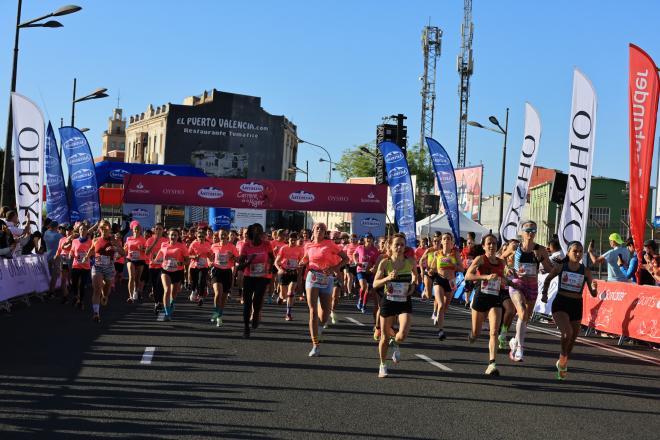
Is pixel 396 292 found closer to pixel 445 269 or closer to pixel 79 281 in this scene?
pixel 445 269

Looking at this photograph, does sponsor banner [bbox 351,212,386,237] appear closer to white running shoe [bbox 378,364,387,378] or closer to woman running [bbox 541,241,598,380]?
woman running [bbox 541,241,598,380]

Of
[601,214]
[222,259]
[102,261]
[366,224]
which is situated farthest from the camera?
[601,214]

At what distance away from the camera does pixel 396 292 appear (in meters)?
11.1

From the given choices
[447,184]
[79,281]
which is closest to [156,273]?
[79,281]

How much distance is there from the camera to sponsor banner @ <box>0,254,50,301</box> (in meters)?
18.3

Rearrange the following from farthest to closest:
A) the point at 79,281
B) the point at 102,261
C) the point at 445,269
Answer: the point at 79,281 < the point at 445,269 < the point at 102,261

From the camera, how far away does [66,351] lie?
40.1 feet

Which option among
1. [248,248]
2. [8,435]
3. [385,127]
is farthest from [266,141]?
[8,435]

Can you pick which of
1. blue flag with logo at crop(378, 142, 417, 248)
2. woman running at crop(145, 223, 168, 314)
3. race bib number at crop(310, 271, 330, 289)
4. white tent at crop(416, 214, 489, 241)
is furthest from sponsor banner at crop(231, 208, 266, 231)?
race bib number at crop(310, 271, 330, 289)

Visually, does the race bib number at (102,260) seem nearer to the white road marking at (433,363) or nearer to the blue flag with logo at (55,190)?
the white road marking at (433,363)

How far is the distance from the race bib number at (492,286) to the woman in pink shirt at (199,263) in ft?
35.1

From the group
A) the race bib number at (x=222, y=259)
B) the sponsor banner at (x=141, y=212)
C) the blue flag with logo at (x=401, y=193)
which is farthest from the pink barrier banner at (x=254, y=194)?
the race bib number at (x=222, y=259)

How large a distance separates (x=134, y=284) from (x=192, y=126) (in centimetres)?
7955

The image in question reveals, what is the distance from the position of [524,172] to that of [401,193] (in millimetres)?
6525
